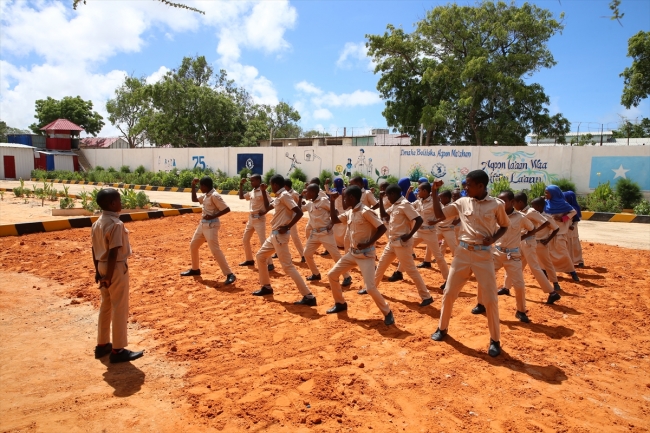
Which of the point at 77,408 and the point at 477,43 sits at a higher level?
the point at 477,43

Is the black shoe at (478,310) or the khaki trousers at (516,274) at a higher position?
the khaki trousers at (516,274)

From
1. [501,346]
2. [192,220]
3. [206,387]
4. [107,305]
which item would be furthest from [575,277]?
[192,220]

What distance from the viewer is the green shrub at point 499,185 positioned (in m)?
18.9

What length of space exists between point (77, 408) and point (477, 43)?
29.2 meters

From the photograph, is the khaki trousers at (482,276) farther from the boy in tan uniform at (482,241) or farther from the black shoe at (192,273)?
the black shoe at (192,273)

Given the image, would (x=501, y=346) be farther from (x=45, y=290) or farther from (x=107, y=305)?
(x=45, y=290)

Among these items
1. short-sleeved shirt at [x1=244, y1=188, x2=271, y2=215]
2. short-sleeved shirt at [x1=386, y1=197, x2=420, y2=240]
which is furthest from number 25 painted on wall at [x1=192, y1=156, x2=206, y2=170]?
short-sleeved shirt at [x1=386, y1=197, x2=420, y2=240]

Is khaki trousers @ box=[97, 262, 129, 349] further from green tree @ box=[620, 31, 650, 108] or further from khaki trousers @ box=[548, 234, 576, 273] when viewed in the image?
green tree @ box=[620, 31, 650, 108]

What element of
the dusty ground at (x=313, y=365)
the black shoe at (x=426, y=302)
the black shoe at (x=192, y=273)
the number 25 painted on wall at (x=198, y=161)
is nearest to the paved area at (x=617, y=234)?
the dusty ground at (x=313, y=365)

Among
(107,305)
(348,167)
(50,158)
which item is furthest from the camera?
(50,158)

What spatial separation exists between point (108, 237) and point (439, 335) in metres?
3.66

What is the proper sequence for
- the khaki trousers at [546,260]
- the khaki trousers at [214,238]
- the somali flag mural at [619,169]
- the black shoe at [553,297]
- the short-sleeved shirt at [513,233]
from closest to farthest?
the short-sleeved shirt at [513,233] → the black shoe at [553,297] → the khaki trousers at [546,260] → the khaki trousers at [214,238] → the somali flag mural at [619,169]

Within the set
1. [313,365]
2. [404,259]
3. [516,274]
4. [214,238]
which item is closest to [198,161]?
[214,238]

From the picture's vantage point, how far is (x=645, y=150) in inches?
706
